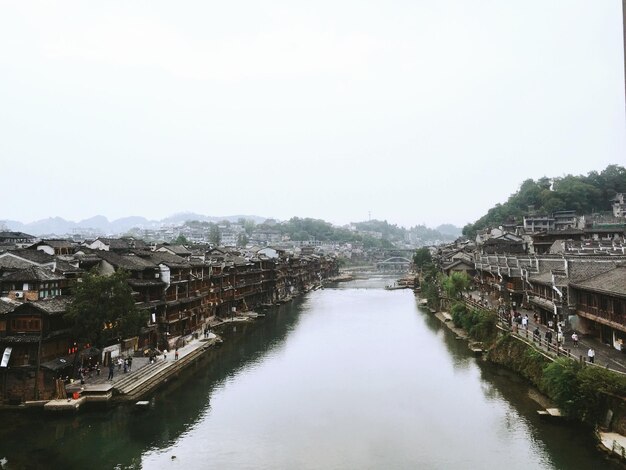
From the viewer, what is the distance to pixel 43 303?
102 ft

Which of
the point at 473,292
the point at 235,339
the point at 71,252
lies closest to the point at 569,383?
the point at 235,339

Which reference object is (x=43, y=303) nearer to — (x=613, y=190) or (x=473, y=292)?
Answer: (x=473, y=292)

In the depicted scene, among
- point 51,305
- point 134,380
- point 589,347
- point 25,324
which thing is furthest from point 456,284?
point 25,324

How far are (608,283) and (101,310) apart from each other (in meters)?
32.7

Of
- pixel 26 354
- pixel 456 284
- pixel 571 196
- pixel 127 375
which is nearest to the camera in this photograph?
pixel 26 354

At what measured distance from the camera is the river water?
23.8 metres

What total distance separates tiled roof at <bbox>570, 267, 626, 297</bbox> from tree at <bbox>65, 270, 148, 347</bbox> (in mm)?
30843

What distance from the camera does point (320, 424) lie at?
28.7m

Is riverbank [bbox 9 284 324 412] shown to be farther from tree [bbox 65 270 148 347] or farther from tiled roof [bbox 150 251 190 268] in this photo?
tiled roof [bbox 150 251 190 268]

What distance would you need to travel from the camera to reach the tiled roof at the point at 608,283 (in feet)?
99.0

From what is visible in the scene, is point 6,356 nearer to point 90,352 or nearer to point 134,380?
point 90,352

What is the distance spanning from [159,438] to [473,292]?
58.3m

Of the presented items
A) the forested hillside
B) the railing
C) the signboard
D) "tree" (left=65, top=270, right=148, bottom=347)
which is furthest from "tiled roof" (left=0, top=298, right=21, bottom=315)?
the forested hillside

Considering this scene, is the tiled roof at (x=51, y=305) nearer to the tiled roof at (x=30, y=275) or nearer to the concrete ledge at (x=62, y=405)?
the tiled roof at (x=30, y=275)
